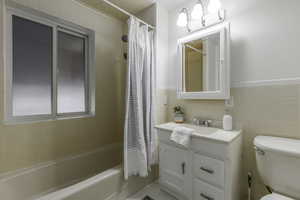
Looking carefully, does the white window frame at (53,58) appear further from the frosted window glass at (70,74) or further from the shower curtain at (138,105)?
the shower curtain at (138,105)

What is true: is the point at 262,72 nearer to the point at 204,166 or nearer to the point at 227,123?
the point at 227,123

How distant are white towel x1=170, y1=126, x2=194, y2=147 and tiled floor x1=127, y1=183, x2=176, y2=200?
750 mm

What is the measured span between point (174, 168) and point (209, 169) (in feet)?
1.33

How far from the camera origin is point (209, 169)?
127cm

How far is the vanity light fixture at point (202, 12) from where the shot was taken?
1.53m

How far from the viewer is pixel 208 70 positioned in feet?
5.38

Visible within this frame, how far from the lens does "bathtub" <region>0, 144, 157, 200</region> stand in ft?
4.15

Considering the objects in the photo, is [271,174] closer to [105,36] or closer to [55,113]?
[55,113]

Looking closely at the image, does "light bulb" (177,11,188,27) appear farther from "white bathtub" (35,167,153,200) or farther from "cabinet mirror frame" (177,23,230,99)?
"white bathtub" (35,167,153,200)

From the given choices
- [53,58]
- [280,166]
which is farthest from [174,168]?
[53,58]

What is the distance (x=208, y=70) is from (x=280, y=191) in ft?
3.96

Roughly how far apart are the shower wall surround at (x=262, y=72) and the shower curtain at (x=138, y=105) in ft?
2.64

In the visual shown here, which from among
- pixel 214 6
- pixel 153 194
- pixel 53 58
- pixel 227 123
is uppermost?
pixel 214 6

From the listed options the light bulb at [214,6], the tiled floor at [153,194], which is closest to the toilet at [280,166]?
the tiled floor at [153,194]
